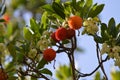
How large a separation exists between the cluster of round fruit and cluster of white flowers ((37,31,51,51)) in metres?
0.05

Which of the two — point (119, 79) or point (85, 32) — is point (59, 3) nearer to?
point (85, 32)

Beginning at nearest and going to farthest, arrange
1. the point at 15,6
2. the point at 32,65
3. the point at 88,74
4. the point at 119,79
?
the point at 88,74 → the point at 32,65 → the point at 119,79 → the point at 15,6

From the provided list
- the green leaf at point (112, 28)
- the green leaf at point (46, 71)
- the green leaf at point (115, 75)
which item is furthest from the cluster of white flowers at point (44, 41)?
the green leaf at point (115, 75)

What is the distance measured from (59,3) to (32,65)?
52 centimetres

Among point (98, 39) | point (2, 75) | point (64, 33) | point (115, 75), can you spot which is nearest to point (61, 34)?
point (64, 33)

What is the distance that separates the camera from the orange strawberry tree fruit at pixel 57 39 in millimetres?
2801

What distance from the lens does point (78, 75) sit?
8.99 ft

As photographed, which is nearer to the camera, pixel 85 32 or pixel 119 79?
pixel 85 32

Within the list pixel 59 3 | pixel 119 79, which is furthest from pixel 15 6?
pixel 59 3

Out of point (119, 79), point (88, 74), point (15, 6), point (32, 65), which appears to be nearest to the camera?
point (88, 74)

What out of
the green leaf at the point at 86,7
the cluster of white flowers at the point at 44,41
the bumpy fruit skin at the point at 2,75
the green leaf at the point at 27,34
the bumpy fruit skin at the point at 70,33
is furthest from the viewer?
the green leaf at the point at 27,34

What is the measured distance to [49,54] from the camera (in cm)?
276

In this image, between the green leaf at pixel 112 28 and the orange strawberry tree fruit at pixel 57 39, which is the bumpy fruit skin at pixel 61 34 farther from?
the green leaf at pixel 112 28

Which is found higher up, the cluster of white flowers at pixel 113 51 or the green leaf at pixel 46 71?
the green leaf at pixel 46 71
